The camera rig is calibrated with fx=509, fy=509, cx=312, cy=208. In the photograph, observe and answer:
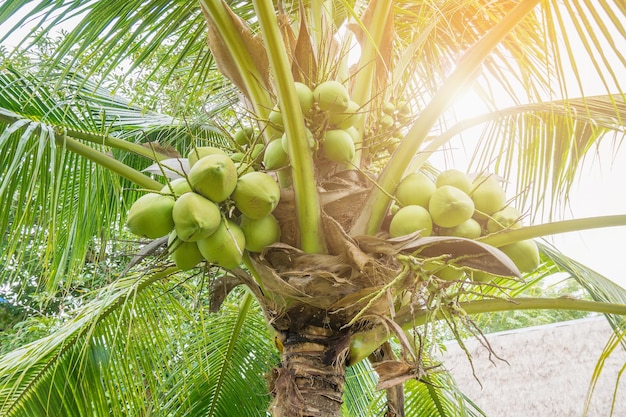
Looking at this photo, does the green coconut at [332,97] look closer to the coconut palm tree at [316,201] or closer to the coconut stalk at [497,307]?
the coconut palm tree at [316,201]

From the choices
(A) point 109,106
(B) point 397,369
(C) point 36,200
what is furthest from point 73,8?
(B) point 397,369

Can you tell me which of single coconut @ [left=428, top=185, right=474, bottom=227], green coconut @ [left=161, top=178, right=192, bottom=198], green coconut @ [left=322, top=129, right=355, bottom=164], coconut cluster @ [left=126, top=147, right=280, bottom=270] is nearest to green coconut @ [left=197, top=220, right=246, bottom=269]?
coconut cluster @ [left=126, top=147, right=280, bottom=270]

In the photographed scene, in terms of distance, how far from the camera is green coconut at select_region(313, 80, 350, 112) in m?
1.19

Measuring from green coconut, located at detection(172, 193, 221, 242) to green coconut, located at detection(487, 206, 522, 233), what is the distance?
64 centimetres

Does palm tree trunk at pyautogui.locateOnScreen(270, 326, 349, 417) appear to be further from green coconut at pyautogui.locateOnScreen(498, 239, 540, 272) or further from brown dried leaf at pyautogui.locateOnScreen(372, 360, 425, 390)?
green coconut at pyautogui.locateOnScreen(498, 239, 540, 272)

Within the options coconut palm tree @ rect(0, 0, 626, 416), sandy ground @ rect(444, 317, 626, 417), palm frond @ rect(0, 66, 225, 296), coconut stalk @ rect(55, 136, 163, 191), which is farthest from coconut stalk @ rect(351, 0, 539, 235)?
sandy ground @ rect(444, 317, 626, 417)

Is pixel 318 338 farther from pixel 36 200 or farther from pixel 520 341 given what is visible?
pixel 520 341

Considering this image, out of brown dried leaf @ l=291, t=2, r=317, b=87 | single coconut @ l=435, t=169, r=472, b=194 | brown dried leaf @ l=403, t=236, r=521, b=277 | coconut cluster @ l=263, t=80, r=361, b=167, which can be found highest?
brown dried leaf @ l=291, t=2, r=317, b=87

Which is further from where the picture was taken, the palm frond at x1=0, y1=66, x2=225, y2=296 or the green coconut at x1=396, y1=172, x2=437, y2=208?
the palm frond at x1=0, y1=66, x2=225, y2=296

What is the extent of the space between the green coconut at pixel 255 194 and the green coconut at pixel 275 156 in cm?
12

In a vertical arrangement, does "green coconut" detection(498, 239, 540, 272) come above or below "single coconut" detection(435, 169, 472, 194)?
below

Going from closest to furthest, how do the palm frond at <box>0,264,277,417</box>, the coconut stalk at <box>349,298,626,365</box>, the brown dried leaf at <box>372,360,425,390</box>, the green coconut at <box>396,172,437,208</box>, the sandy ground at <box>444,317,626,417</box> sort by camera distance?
the brown dried leaf at <box>372,360,425,390</box> < the green coconut at <box>396,172,437,208</box> < the coconut stalk at <box>349,298,626,365</box> < the palm frond at <box>0,264,277,417</box> < the sandy ground at <box>444,317,626,417</box>

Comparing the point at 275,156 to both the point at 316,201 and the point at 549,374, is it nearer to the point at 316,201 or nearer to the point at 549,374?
the point at 316,201

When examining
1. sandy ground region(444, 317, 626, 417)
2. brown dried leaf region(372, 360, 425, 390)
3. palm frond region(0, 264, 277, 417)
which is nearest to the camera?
brown dried leaf region(372, 360, 425, 390)
